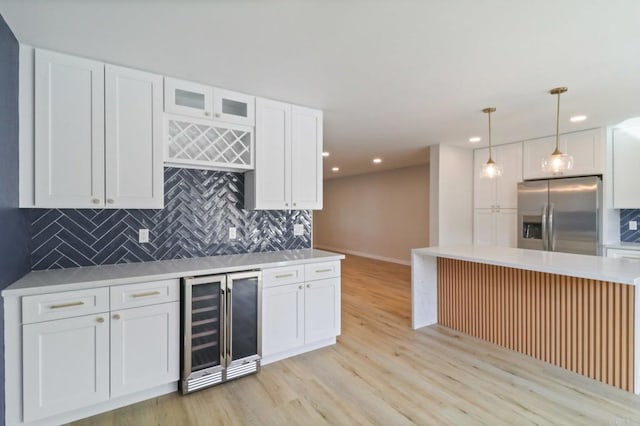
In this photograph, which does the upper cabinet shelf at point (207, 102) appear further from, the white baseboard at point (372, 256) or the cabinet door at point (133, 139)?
the white baseboard at point (372, 256)

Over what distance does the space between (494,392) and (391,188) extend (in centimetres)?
586

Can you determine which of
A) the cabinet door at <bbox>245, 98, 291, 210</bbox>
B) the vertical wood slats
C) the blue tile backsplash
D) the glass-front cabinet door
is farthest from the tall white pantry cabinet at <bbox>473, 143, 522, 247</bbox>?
the glass-front cabinet door

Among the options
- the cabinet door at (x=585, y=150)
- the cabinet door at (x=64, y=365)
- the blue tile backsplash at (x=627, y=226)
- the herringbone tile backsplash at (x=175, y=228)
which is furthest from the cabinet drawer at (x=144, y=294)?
the blue tile backsplash at (x=627, y=226)

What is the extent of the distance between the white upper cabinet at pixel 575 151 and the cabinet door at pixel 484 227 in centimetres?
82

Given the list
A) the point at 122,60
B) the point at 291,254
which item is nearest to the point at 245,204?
the point at 291,254

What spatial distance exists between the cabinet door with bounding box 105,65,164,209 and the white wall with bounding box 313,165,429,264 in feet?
18.7

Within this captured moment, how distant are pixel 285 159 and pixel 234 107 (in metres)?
0.65

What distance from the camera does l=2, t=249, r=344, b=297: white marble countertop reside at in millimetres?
1851

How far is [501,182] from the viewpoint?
4.93 m

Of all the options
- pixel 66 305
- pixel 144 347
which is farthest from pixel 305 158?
pixel 66 305

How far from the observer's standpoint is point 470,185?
17.4 ft

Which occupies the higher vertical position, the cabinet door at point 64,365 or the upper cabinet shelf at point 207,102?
the upper cabinet shelf at point 207,102

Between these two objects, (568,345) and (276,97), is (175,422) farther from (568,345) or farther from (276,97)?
(568,345)

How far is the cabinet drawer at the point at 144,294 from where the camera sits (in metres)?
2.03
